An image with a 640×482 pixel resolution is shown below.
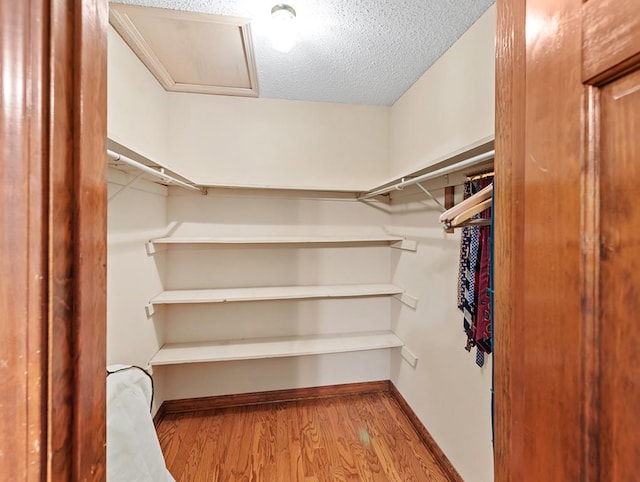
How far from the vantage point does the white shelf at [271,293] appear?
1.94 m

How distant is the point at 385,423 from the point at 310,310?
96 centimetres

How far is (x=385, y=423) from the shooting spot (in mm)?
2014

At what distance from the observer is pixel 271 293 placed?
211 cm

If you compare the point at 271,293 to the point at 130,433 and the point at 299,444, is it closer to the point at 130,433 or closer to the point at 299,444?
the point at 299,444

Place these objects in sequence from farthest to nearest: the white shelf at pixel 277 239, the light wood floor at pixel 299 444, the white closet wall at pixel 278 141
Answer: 1. the white closet wall at pixel 278 141
2. the white shelf at pixel 277 239
3. the light wood floor at pixel 299 444

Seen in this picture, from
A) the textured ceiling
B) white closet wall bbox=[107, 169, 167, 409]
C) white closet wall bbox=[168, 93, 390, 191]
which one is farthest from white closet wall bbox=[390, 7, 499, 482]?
white closet wall bbox=[107, 169, 167, 409]

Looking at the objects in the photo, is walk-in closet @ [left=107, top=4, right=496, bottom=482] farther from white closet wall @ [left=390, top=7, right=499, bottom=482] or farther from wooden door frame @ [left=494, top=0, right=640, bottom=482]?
wooden door frame @ [left=494, top=0, right=640, bottom=482]

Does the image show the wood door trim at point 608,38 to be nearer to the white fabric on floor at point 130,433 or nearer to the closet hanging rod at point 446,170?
the closet hanging rod at point 446,170

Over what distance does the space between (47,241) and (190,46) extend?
1.73m

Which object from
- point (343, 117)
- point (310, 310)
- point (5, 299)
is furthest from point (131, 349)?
point (343, 117)

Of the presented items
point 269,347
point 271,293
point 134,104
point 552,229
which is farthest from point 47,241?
point 269,347

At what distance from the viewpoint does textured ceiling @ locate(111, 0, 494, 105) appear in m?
1.31

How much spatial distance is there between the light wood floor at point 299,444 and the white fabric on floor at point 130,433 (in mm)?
670

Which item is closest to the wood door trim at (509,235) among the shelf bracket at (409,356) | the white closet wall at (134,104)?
the white closet wall at (134,104)
